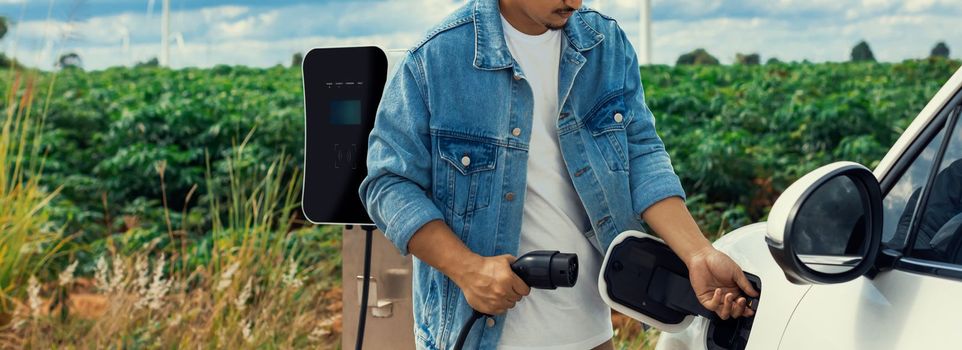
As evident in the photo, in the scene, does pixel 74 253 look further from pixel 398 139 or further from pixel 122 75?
pixel 122 75

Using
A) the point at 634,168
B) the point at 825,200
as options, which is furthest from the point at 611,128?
the point at 825,200

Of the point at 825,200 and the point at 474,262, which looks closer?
the point at 825,200

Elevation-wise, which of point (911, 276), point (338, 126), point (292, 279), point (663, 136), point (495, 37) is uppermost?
point (495, 37)

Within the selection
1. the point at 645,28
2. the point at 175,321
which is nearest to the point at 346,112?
the point at 175,321

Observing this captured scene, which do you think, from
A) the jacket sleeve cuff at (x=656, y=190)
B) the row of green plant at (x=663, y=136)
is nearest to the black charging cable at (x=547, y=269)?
the jacket sleeve cuff at (x=656, y=190)

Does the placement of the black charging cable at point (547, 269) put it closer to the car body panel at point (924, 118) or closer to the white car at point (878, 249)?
the white car at point (878, 249)

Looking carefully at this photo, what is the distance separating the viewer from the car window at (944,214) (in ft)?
5.25

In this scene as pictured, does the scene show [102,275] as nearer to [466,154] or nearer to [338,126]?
[338,126]

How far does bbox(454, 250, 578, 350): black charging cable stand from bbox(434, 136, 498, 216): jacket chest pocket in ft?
0.75

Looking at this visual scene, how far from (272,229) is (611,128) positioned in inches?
240

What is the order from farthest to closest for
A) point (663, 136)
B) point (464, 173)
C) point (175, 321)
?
point (663, 136) → point (175, 321) → point (464, 173)

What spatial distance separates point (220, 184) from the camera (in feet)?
27.9

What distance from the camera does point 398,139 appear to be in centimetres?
217

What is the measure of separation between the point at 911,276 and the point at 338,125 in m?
1.52
